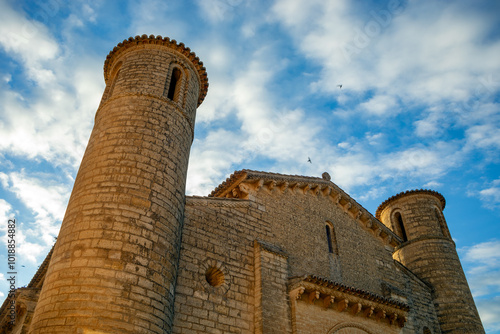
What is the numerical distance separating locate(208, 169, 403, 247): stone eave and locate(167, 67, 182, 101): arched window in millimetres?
2934

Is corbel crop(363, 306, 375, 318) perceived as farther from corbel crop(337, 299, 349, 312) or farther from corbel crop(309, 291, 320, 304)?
corbel crop(309, 291, 320, 304)

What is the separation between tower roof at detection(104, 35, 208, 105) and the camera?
11789mm

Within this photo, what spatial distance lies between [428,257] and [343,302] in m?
7.18

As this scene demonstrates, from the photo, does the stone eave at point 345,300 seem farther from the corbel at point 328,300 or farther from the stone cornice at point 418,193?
the stone cornice at point 418,193

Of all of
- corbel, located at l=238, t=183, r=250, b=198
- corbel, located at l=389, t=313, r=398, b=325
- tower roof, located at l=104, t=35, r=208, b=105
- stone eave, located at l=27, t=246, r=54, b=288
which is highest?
tower roof, located at l=104, t=35, r=208, b=105

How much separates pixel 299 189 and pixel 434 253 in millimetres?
7064

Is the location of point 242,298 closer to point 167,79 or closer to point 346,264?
point 346,264

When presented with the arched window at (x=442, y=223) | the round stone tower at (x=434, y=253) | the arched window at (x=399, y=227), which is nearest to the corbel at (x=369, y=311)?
the round stone tower at (x=434, y=253)

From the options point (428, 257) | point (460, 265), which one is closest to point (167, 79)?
point (428, 257)

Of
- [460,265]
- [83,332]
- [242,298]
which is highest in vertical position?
[460,265]

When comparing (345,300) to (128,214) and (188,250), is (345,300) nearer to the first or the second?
(188,250)

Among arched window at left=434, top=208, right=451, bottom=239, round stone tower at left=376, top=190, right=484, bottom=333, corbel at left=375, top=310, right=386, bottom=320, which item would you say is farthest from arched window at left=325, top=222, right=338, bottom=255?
arched window at left=434, top=208, right=451, bottom=239

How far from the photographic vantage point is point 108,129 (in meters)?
9.65

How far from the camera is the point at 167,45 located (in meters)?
11.9
